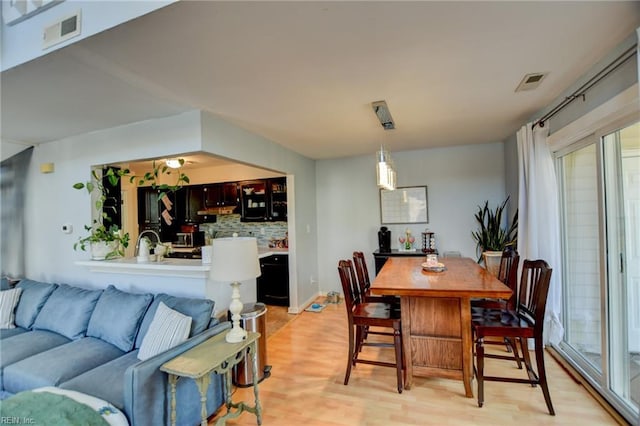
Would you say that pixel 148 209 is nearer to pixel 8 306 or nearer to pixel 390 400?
pixel 8 306

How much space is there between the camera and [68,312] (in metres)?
2.47

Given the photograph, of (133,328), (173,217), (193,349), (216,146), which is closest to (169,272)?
(133,328)

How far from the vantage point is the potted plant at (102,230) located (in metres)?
2.98

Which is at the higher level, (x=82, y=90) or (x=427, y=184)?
(x=82, y=90)

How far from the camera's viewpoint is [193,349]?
1801mm

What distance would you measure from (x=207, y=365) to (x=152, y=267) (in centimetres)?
139

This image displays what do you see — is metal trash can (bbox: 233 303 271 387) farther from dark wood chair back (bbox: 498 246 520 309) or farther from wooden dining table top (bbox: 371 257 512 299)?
dark wood chair back (bbox: 498 246 520 309)

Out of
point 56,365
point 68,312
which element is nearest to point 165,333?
point 56,365

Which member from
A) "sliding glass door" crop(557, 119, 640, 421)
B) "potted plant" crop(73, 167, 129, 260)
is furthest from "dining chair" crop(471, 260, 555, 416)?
"potted plant" crop(73, 167, 129, 260)

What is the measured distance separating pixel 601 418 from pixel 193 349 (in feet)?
8.83

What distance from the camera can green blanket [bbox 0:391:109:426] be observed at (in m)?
1.35

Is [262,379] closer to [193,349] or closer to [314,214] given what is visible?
[193,349]

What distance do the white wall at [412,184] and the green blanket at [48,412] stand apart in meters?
3.71

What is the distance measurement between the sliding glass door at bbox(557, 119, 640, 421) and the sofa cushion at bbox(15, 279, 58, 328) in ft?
15.1
